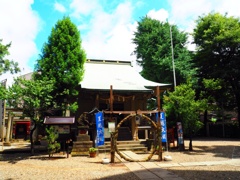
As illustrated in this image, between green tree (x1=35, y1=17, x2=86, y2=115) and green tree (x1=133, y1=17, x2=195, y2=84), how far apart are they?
47.9 feet

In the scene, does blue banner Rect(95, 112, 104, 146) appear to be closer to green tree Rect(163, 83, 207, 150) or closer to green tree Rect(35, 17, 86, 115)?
green tree Rect(35, 17, 86, 115)

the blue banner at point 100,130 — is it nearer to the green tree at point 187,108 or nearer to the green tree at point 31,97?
the green tree at point 31,97

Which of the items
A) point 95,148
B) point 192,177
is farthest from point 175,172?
point 95,148

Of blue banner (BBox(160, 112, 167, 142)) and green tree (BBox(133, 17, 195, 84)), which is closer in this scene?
blue banner (BBox(160, 112, 167, 142))

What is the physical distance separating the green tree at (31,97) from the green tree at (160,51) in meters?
17.9

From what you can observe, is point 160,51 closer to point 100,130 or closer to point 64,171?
point 100,130

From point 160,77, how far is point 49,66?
57.5 feet

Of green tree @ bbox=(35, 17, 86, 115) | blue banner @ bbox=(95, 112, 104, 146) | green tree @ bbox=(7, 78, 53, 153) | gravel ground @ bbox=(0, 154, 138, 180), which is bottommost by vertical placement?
gravel ground @ bbox=(0, 154, 138, 180)

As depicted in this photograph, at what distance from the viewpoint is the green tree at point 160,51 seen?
28234 mm

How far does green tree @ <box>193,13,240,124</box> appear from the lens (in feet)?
80.9

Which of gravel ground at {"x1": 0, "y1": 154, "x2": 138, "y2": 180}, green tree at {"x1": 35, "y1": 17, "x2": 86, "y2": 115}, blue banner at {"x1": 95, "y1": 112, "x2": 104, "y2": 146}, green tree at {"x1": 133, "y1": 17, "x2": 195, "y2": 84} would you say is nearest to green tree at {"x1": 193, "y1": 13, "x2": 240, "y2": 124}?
green tree at {"x1": 133, "y1": 17, "x2": 195, "y2": 84}

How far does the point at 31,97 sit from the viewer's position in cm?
1445

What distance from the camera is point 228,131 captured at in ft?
90.6

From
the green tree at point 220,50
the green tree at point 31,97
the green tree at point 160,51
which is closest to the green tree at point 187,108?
the green tree at point 31,97
